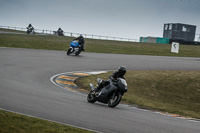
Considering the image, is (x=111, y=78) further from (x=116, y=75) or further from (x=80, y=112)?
(x=80, y=112)

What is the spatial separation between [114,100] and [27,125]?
4.29 m

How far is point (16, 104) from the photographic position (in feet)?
30.1

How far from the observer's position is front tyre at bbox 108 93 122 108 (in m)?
10.5

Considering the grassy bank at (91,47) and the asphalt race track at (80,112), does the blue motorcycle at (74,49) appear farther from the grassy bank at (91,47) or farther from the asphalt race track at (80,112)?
the asphalt race track at (80,112)

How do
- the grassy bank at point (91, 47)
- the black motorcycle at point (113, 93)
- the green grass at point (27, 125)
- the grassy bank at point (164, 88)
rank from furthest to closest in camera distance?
the grassy bank at point (91, 47) → the grassy bank at point (164, 88) → the black motorcycle at point (113, 93) → the green grass at point (27, 125)

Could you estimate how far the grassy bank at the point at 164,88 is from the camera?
15.5 m

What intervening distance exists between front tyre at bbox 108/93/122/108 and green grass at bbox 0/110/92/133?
11.4ft

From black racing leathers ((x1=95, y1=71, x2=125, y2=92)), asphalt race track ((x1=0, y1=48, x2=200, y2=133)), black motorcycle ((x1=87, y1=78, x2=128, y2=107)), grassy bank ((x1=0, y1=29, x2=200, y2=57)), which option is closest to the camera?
asphalt race track ((x1=0, y1=48, x2=200, y2=133))

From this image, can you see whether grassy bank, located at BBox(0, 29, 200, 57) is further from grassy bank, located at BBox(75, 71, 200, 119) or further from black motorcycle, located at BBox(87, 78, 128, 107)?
black motorcycle, located at BBox(87, 78, 128, 107)

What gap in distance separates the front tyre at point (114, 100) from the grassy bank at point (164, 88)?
111 inches

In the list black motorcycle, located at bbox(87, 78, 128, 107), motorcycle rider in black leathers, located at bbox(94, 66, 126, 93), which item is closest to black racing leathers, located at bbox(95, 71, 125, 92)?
motorcycle rider in black leathers, located at bbox(94, 66, 126, 93)

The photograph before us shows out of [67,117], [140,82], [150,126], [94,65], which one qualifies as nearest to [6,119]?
[67,117]

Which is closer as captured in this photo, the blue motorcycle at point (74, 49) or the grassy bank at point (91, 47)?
the blue motorcycle at point (74, 49)

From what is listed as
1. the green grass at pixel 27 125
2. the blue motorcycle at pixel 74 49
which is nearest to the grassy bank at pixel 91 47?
the blue motorcycle at pixel 74 49
